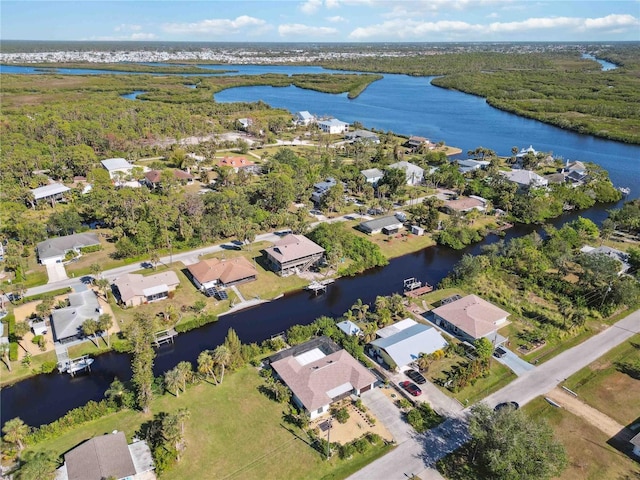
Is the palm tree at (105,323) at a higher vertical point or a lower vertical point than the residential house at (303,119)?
Result: lower

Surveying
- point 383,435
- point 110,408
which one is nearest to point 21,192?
point 110,408

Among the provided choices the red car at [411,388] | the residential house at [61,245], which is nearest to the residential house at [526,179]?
the red car at [411,388]

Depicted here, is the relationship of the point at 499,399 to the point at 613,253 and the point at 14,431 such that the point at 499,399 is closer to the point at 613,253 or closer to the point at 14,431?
the point at 613,253

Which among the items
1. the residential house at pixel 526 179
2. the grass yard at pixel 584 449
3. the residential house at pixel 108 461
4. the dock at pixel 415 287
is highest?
the residential house at pixel 526 179

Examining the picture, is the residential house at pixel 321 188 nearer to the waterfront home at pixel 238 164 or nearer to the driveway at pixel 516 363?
the waterfront home at pixel 238 164

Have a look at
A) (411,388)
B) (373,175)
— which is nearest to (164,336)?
(411,388)

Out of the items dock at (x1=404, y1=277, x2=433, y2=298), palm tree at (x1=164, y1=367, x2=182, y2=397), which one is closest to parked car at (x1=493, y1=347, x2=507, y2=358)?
dock at (x1=404, y1=277, x2=433, y2=298)

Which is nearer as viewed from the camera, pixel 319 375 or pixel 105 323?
pixel 319 375
